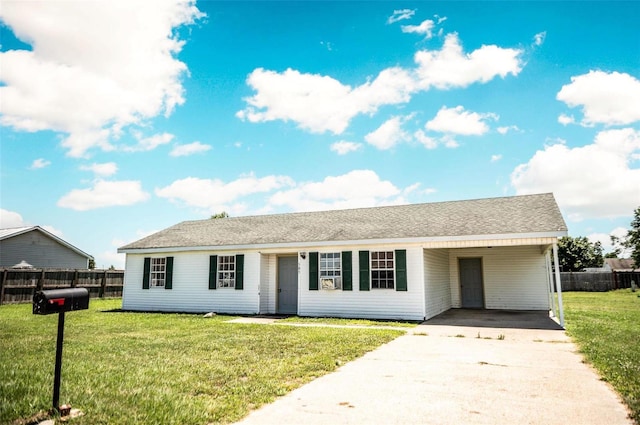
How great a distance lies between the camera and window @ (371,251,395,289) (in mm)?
13539

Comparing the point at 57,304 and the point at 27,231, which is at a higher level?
the point at 27,231

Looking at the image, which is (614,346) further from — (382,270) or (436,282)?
(436,282)

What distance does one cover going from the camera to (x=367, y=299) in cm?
1371

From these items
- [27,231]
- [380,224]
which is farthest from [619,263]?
[27,231]

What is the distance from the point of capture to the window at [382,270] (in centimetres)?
1354

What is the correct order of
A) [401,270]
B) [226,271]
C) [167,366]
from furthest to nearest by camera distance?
[226,271], [401,270], [167,366]

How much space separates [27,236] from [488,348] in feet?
93.6

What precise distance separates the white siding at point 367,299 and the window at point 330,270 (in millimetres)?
205

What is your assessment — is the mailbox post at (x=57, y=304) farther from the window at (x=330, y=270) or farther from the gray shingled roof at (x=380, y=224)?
the window at (x=330, y=270)

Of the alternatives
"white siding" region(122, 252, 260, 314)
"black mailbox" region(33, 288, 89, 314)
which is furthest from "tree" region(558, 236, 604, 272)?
"black mailbox" region(33, 288, 89, 314)

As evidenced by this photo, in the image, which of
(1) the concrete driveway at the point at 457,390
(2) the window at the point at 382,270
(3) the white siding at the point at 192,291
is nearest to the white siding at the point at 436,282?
(2) the window at the point at 382,270

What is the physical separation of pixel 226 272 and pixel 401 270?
6.75 meters

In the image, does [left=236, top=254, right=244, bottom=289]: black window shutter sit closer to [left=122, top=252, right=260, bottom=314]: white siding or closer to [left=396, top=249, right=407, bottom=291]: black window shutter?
[left=122, top=252, right=260, bottom=314]: white siding

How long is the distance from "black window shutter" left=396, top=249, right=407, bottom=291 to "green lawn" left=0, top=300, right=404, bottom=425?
9.60 feet
